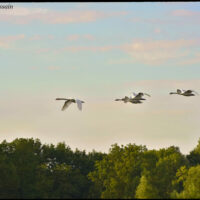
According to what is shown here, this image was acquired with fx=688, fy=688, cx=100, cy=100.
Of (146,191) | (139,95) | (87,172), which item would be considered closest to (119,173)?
(87,172)

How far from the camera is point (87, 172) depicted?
116375 millimetres

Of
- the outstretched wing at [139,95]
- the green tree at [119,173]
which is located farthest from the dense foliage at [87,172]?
the outstretched wing at [139,95]

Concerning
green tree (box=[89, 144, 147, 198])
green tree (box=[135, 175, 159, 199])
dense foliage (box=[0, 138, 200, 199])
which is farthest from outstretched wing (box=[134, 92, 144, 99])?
green tree (box=[89, 144, 147, 198])

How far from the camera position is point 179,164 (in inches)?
4429

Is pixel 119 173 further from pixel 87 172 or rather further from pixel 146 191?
pixel 146 191

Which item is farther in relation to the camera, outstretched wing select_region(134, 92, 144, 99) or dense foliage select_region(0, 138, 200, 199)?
dense foliage select_region(0, 138, 200, 199)

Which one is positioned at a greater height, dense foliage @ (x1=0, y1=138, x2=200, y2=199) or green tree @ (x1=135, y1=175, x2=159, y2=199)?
dense foliage @ (x1=0, y1=138, x2=200, y2=199)

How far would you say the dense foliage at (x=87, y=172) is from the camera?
96562mm

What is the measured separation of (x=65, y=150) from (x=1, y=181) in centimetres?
2503

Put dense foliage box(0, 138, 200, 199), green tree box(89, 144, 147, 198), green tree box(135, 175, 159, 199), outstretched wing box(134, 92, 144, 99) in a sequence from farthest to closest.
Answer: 1. green tree box(89, 144, 147, 198)
2. dense foliage box(0, 138, 200, 199)
3. green tree box(135, 175, 159, 199)
4. outstretched wing box(134, 92, 144, 99)

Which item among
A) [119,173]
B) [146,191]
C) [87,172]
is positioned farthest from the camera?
[87,172]

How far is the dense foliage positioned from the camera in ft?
317

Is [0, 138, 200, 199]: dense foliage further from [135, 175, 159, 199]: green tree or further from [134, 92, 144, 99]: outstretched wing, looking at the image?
[134, 92, 144, 99]: outstretched wing

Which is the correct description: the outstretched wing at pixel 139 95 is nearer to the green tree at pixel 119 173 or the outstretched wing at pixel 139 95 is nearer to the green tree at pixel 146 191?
the green tree at pixel 146 191
